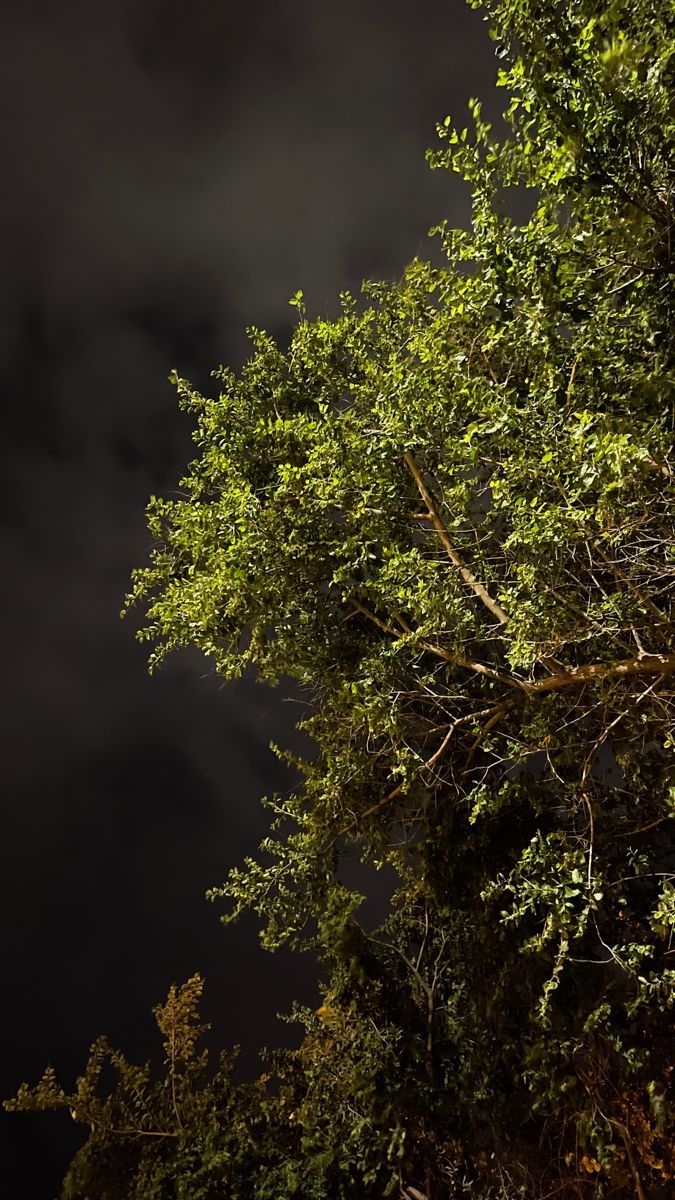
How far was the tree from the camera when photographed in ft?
17.3

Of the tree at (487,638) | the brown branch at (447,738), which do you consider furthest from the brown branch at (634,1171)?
the brown branch at (447,738)

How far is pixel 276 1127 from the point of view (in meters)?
10.3

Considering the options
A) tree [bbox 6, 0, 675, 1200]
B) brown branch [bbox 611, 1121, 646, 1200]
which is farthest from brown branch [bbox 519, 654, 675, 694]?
brown branch [bbox 611, 1121, 646, 1200]

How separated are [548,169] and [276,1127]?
1117cm

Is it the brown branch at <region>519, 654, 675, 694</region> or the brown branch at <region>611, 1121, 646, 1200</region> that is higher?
the brown branch at <region>519, 654, 675, 694</region>

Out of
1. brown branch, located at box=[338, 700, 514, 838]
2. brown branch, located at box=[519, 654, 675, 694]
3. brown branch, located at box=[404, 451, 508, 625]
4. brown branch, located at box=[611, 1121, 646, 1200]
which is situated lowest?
brown branch, located at box=[611, 1121, 646, 1200]

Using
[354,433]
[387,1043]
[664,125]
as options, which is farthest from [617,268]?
[387,1043]

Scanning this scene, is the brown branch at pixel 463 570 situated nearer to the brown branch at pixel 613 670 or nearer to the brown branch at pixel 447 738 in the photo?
the brown branch at pixel 613 670

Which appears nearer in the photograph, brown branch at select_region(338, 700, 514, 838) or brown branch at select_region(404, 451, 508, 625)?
brown branch at select_region(404, 451, 508, 625)

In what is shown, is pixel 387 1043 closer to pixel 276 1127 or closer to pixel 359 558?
pixel 276 1127

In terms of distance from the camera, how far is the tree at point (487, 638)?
207 inches

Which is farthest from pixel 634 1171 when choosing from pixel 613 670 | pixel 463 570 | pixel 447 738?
pixel 463 570

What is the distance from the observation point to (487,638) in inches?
250

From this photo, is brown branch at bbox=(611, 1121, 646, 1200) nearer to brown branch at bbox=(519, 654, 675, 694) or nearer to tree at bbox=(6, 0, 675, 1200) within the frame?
tree at bbox=(6, 0, 675, 1200)
